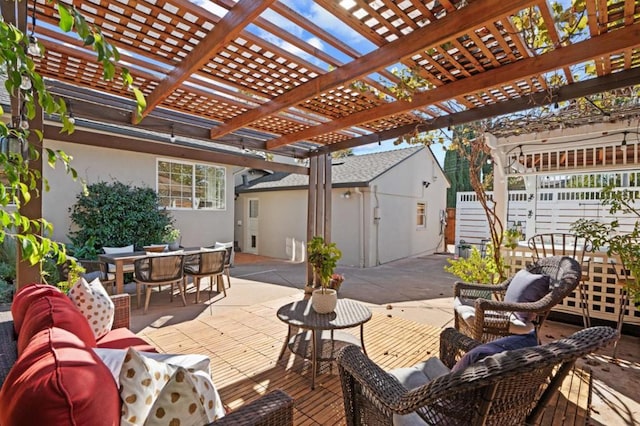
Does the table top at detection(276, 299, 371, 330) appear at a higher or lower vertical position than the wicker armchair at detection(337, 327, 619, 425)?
lower

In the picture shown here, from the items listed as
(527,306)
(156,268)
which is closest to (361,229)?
(156,268)

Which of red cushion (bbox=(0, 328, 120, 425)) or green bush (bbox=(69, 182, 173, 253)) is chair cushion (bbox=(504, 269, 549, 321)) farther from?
Answer: green bush (bbox=(69, 182, 173, 253))

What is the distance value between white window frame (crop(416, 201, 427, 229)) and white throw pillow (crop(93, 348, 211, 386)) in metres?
11.5

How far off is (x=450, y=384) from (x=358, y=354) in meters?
0.73

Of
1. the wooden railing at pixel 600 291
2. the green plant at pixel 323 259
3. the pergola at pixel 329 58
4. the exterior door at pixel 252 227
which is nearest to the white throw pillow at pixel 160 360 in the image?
the green plant at pixel 323 259

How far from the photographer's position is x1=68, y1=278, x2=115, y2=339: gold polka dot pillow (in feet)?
8.15

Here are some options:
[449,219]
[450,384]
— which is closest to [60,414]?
[450,384]

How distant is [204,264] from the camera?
5.62m

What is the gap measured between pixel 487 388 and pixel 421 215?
1221 cm

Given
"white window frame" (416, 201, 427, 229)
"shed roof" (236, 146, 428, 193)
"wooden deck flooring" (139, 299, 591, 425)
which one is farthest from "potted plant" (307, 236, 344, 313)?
"white window frame" (416, 201, 427, 229)

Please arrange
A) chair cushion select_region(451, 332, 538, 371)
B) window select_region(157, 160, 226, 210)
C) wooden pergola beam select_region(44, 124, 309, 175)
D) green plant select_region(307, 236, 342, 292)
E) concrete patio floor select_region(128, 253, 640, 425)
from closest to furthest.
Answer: chair cushion select_region(451, 332, 538, 371) < concrete patio floor select_region(128, 253, 640, 425) < green plant select_region(307, 236, 342, 292) < wooden pergola beam select_region(44, 124, 309, 175) < window select_region(157, 160, 226, 210)

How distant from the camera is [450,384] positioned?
1.18 m

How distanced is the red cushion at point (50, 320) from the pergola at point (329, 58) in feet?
5.75

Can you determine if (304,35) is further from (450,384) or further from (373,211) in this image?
(373,211)
